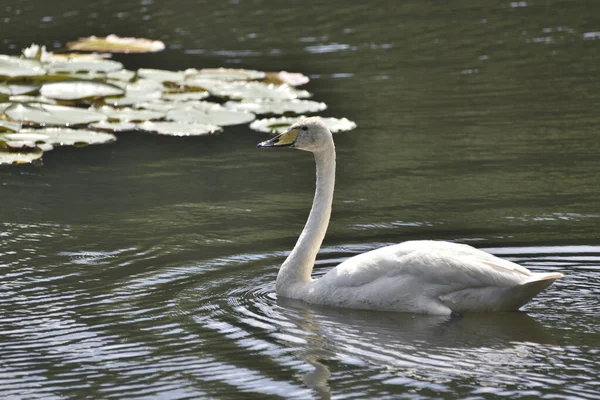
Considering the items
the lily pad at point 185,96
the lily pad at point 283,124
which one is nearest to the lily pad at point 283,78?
the lily pad at point 185,96

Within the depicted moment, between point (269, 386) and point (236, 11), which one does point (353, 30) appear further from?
point (269, 386)

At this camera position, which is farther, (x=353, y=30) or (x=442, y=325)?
(x=353, y=30)

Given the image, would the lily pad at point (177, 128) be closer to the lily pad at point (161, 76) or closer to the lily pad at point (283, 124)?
the lily pad at point (283, 124)

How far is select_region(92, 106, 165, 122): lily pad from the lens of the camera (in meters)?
13.3

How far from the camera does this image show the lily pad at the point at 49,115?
12969mm

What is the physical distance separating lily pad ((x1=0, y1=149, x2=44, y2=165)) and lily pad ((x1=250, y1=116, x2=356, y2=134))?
2.53 metres

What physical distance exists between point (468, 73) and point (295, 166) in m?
5.10

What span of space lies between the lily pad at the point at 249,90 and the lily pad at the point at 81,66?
1.29 metres

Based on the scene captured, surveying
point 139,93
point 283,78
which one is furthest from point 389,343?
point 283,78

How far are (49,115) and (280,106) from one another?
283 cm

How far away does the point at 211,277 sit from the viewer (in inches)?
326

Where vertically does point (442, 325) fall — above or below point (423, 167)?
Result: below

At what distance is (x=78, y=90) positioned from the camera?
554 inches

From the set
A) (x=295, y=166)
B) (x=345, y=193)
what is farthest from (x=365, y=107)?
(x=345, y=193)
